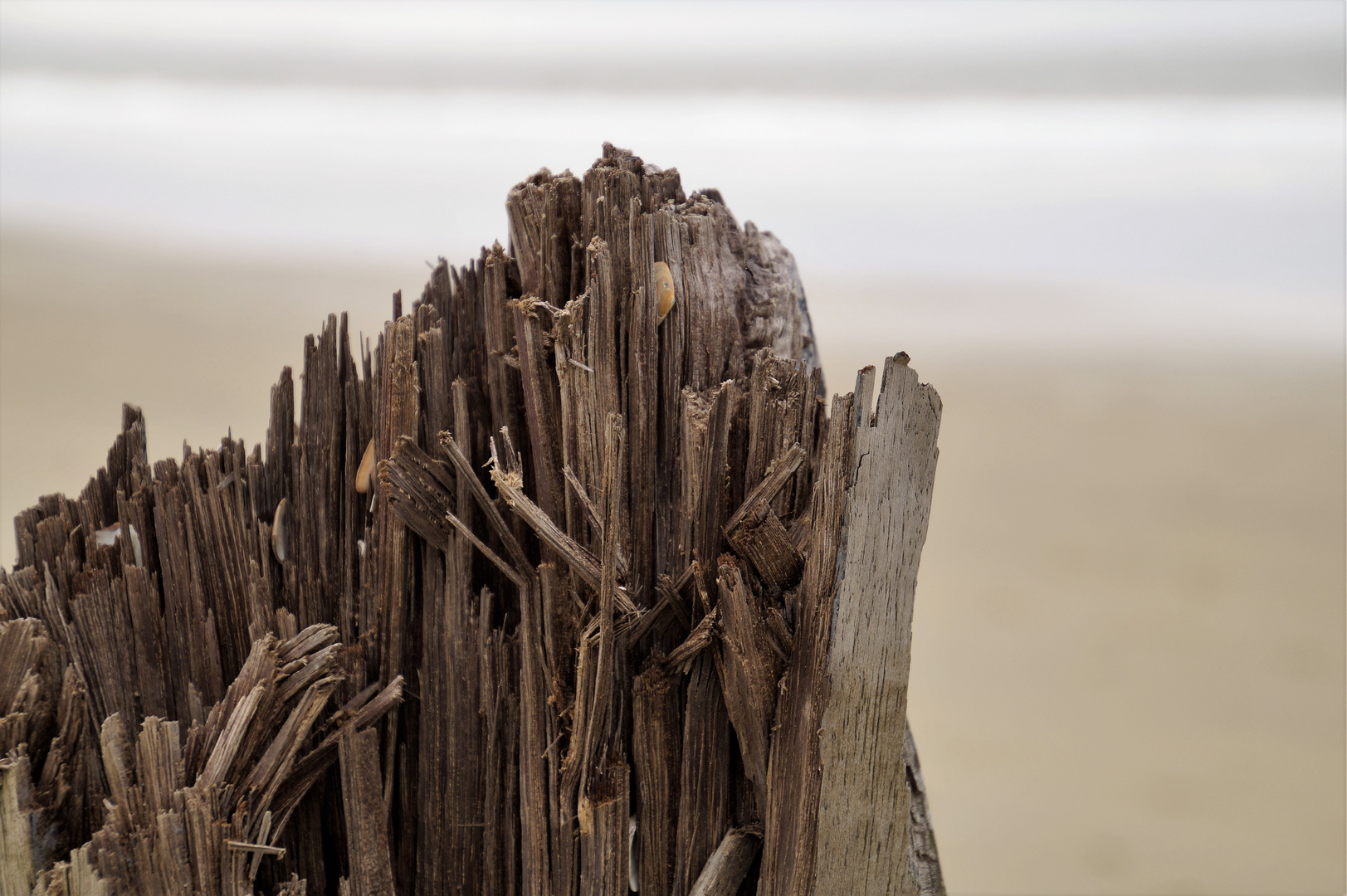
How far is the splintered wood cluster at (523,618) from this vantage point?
0.89 m

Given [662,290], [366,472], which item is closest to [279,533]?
[366,472]

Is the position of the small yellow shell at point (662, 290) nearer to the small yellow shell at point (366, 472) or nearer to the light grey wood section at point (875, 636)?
the light grey wood section at point (875, 636)

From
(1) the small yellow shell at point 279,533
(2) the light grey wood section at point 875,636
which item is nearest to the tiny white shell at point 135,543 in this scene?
(1) the small yellow shell at point 279,533

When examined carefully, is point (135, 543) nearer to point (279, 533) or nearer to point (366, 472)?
point (279, 533)

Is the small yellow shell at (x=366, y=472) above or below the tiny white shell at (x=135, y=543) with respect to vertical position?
above

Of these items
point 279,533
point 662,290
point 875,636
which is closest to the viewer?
point 875,636

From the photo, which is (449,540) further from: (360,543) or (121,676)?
(121,676)

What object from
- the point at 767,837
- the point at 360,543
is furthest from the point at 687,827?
the point at 360,543

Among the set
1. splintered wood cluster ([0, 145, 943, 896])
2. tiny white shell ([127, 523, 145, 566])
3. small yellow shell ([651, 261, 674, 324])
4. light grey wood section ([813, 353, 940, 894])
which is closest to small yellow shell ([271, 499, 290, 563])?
splintered wood cluster ([0, 145, 943, 896])

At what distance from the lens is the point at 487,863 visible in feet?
3.22

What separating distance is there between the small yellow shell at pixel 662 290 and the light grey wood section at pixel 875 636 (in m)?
0.24

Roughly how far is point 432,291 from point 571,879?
633mm

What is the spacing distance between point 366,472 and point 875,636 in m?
0.58

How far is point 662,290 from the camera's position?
3.28 ft
